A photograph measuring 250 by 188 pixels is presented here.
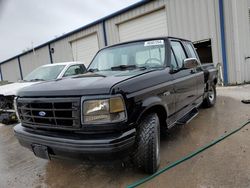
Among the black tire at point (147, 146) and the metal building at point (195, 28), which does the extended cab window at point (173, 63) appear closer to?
the black tire at point (147, 146)

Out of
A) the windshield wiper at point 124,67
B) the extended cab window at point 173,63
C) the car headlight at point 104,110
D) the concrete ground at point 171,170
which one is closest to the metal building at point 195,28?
the concrete ground at point 171,170

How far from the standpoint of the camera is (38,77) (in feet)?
A: 23.4

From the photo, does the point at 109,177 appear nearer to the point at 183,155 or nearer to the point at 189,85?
the point at 183,155

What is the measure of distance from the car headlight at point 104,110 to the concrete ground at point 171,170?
612 millimetres

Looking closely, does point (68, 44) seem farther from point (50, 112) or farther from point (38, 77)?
point (50, 112)

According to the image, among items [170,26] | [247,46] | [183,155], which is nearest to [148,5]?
[170,26]

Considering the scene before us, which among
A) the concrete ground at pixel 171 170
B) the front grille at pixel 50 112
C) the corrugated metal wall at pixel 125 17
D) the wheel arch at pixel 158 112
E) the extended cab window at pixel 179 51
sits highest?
the corrugated metal wall at pixel 125 17

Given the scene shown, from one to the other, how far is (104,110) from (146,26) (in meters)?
10.1

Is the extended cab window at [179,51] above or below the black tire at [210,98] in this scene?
above

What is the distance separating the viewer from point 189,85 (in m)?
4.16

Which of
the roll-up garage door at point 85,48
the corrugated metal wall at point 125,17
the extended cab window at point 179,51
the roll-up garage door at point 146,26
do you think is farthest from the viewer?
the roll-up garage door at point 85,48

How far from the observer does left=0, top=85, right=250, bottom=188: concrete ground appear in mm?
2750

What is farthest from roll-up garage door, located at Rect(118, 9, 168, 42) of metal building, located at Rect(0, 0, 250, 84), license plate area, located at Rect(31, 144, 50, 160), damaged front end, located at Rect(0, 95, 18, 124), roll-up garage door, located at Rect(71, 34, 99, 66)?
license plate area, located at Rect(31, 144, 50, 160)

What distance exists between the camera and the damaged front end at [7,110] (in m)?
6.11
